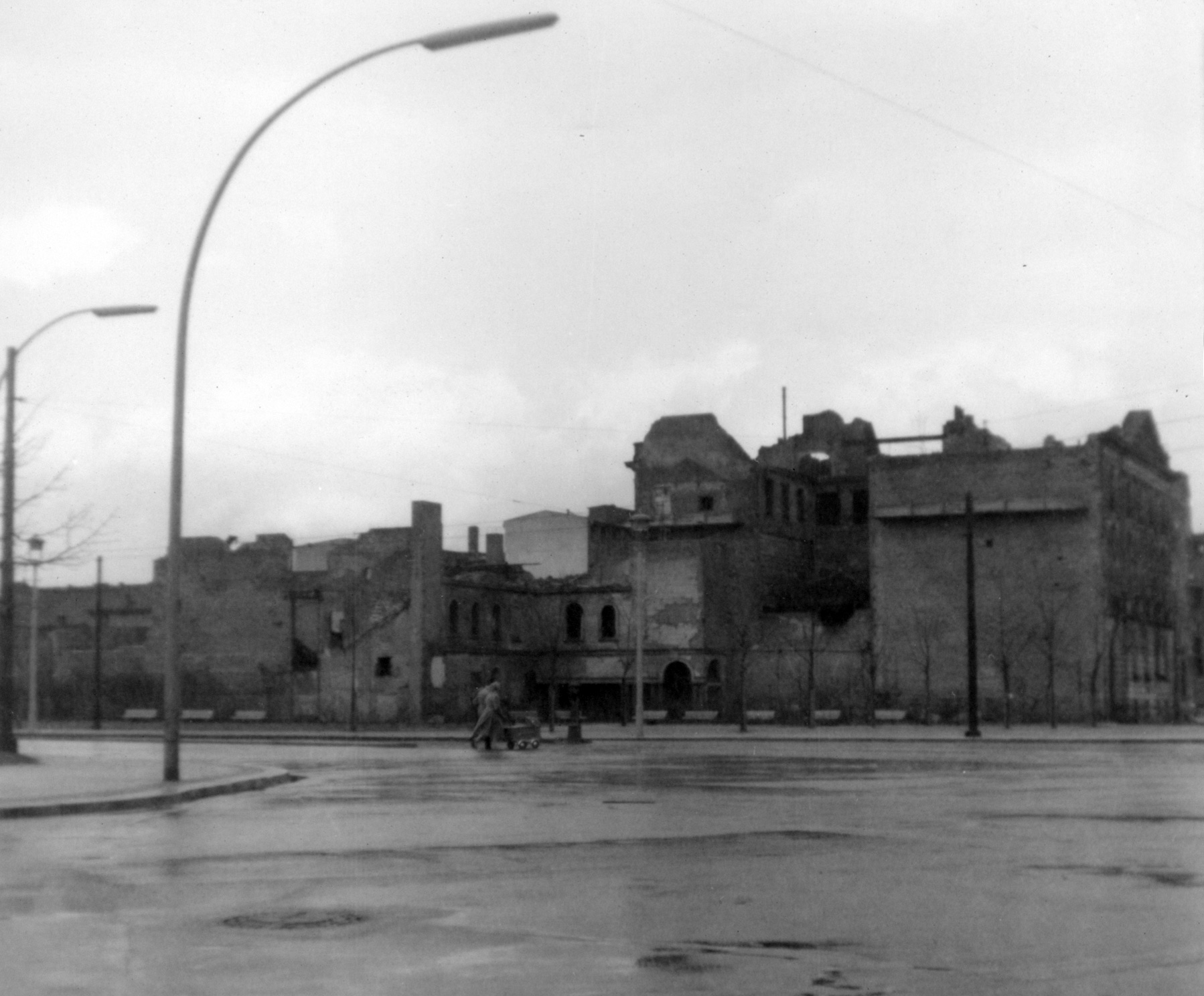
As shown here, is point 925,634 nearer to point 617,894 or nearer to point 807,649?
point 807,649

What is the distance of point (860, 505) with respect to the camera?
85.0m

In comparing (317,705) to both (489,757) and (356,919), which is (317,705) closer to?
(489,757)

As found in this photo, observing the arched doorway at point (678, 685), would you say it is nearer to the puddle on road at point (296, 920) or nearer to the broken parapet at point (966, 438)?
the broken parapet at point (966, 438)

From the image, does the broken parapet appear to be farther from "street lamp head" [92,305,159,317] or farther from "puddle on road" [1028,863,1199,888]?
"puddle on road" [1028,863,1199,888]

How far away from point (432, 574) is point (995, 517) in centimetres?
2208

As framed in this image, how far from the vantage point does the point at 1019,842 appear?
14414 mm

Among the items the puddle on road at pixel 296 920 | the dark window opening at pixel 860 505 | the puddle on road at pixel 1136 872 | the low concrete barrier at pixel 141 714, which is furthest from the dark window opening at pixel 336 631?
the puddle on road at pixel 296 920

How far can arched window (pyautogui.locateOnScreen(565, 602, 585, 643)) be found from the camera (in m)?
77.4

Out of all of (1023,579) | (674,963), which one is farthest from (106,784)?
(1023,579)

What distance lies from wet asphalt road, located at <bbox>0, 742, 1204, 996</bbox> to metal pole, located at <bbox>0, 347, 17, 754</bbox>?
8393 millimetres

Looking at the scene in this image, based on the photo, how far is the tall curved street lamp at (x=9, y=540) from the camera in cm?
2684

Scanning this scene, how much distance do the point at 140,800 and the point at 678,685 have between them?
5699 cm

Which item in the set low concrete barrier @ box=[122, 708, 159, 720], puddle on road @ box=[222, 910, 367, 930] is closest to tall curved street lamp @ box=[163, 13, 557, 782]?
puddle on road @ box=[222, 910, 367, 930]

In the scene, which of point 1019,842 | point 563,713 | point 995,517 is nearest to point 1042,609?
point 995,517
